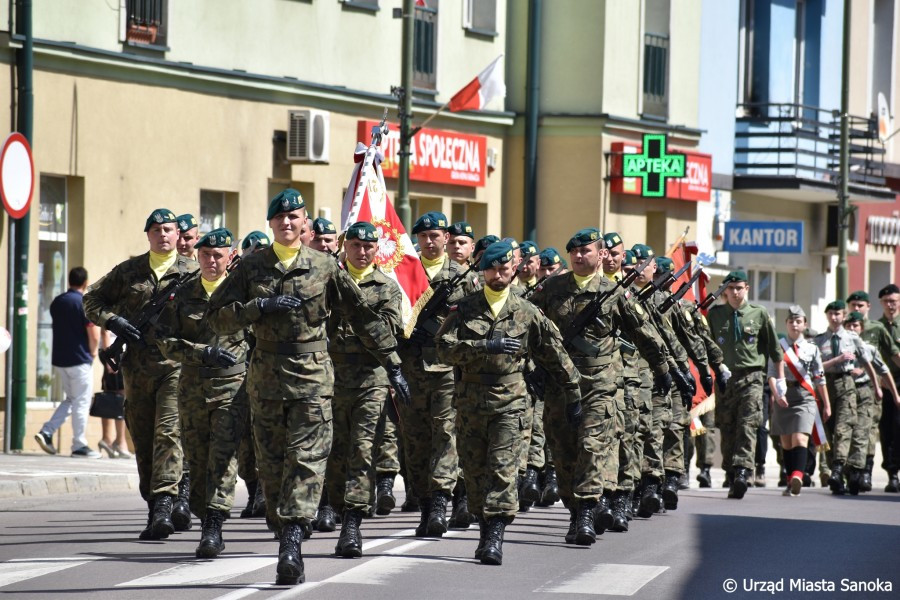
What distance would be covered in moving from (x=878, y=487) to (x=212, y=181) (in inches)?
342

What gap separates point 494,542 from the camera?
10.7m

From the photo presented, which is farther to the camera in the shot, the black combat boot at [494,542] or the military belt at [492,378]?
the military belt at [492,378]

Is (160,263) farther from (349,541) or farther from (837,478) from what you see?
(837,478)

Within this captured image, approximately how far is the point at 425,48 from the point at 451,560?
1558 centimetres

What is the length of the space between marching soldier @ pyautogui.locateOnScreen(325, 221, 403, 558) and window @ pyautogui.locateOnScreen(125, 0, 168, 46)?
951 cm

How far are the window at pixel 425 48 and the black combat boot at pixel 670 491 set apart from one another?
1116 cm

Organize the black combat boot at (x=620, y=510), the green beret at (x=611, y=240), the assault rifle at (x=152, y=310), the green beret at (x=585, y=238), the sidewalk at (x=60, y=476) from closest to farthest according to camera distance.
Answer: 1. the assault rifle at (x=152, y=310)
2. the green beret at (x=585, y=238)
3. the black combat boot at (x=620, y=510)
4. the green beret at (x=611, y=240)
5. the sidewalk at (x=60, y=476)

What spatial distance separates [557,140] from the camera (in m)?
27.7

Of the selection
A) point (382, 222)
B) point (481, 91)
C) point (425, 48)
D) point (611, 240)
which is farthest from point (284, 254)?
point (425, 48)

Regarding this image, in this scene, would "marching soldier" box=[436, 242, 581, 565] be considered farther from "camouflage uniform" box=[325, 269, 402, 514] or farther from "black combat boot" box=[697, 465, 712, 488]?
"black combat boot" box=[697, 465, 712, 488]

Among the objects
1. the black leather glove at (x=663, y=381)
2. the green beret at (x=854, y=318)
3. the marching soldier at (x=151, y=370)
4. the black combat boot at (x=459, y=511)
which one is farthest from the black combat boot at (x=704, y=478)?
the marching soldier at (x=151, y=370)

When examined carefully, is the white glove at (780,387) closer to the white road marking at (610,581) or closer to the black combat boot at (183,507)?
the white road marking at (610,581)

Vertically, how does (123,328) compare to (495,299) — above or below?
below

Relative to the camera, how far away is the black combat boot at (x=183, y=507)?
1184cm
